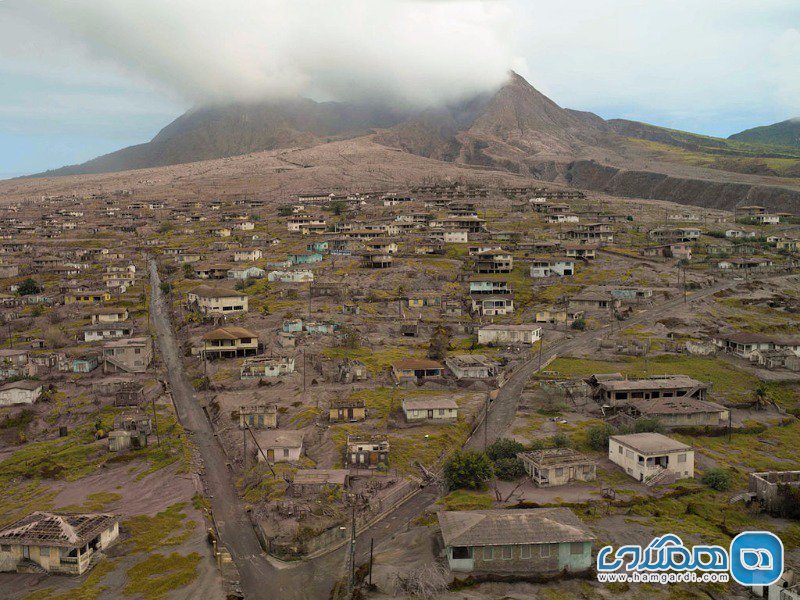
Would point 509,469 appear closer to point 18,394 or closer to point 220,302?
point 18,394

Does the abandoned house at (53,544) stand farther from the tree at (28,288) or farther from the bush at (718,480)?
the tree at (28,288)

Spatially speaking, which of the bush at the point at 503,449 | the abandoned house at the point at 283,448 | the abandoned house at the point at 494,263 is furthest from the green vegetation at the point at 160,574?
the abandoned house at the point at 494,263

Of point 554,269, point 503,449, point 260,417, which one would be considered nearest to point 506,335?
point 503,449

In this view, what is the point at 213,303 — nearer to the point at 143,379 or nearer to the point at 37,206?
the point at 143,379

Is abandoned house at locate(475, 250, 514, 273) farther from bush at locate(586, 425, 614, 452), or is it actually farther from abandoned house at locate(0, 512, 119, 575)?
abandoned house at locate(0, 512, 119, 575)

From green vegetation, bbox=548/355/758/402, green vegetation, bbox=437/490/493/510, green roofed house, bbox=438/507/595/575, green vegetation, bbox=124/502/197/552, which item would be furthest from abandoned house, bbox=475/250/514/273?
green roofed house, bbox=438/507/595/575

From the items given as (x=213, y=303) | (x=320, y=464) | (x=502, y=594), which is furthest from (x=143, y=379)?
(x=502, y=594)
